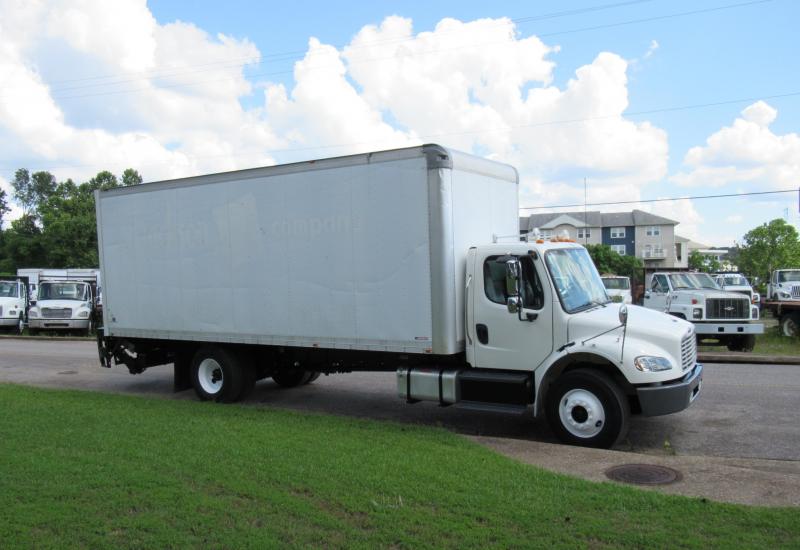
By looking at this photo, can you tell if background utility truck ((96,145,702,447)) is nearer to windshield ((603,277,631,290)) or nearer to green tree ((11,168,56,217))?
windshield ((603,277,631,290))

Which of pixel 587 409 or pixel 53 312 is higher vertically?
pixel 53 312

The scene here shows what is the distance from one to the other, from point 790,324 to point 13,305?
26609 millimetres

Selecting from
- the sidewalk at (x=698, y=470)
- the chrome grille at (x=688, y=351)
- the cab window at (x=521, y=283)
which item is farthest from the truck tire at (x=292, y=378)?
the chrome grille at (x=688, y=351)

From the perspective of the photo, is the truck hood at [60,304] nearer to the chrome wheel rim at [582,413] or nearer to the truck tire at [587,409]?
the truck tire at [587,409]

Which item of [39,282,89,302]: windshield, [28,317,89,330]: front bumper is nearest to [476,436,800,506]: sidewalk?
[28,317,89,330]: front bumper

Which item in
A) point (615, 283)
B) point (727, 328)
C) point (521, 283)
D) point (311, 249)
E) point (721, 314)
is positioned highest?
point (311, 249)

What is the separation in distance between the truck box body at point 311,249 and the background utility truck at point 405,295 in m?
0.02

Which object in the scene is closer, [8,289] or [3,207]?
[8,289]

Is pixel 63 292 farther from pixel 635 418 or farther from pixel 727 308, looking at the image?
pixel 635 418

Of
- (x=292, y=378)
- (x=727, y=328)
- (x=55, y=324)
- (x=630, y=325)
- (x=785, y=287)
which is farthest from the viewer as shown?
(x=55, y=324)

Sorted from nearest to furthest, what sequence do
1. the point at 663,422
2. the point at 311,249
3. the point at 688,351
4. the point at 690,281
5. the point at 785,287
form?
the point at 688,351 → the point at 663,422 → the point at 311,249 → the point at 690,281 → the point at 785,287

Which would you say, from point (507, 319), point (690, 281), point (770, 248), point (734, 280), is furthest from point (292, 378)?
point (770, 248)

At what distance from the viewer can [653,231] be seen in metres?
85.9

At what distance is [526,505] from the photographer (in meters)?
4.85
